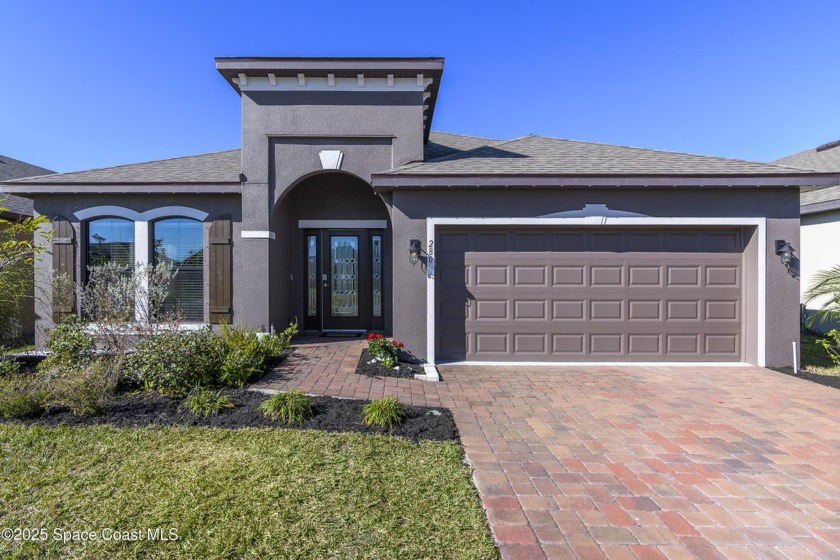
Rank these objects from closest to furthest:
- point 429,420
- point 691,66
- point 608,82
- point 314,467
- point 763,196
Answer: point 314,467 < point 429,420 < point 763,196 < point 691,66 < point 608,82

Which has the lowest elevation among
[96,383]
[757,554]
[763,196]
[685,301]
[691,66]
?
[757,554]

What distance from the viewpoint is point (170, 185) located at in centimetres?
773

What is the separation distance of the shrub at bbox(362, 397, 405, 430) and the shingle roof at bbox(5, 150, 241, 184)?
5.75m

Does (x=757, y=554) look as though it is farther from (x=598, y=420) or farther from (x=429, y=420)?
(x=429, y=420)

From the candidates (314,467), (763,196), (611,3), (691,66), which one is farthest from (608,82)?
(314,467)

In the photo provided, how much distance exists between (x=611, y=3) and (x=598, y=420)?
938cm

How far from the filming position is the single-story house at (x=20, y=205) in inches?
355

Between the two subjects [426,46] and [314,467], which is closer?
[314,467]

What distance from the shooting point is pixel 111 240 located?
8.17m

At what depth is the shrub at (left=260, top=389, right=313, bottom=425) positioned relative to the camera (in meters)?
4.11

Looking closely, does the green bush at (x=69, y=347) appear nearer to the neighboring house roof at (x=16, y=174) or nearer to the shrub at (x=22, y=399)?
the shrub at (x=22, y=399)

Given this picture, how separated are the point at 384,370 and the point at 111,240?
6556 mm

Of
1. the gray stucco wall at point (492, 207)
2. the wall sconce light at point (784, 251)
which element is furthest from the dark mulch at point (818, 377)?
the wall sconce light at point (784, 251)

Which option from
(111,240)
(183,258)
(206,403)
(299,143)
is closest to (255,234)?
(183,258)
